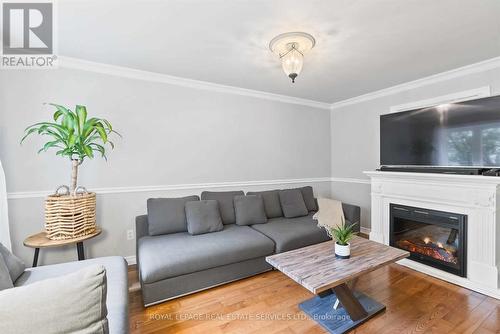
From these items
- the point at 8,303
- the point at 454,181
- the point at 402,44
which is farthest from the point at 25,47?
the point at 454,181

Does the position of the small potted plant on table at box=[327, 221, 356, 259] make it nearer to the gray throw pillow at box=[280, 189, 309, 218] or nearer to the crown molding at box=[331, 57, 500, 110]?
the gray throw pillow at box=[280, 189, 309, 218]

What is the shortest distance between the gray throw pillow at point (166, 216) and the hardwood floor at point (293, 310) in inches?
26.2

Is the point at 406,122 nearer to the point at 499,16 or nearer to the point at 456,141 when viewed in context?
the point at 456,141

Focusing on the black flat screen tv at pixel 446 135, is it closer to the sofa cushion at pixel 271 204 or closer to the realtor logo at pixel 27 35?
the sofa cushion at pixel 271 204

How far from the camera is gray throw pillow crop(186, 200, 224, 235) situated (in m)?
2.62

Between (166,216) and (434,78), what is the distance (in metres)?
3.84

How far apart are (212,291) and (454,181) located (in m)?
2.79

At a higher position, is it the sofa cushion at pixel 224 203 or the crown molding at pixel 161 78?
the crown molding at pixel 161 78

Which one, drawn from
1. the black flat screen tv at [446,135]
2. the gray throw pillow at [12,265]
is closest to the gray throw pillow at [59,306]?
the gray throw pillow at [12,265]

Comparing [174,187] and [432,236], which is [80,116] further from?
[432,236]

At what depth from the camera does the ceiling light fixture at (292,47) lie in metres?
1.90

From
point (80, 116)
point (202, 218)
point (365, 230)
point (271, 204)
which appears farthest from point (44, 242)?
point (365, 230)

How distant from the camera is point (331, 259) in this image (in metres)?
1.88

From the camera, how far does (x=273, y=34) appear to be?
195 centimetres
